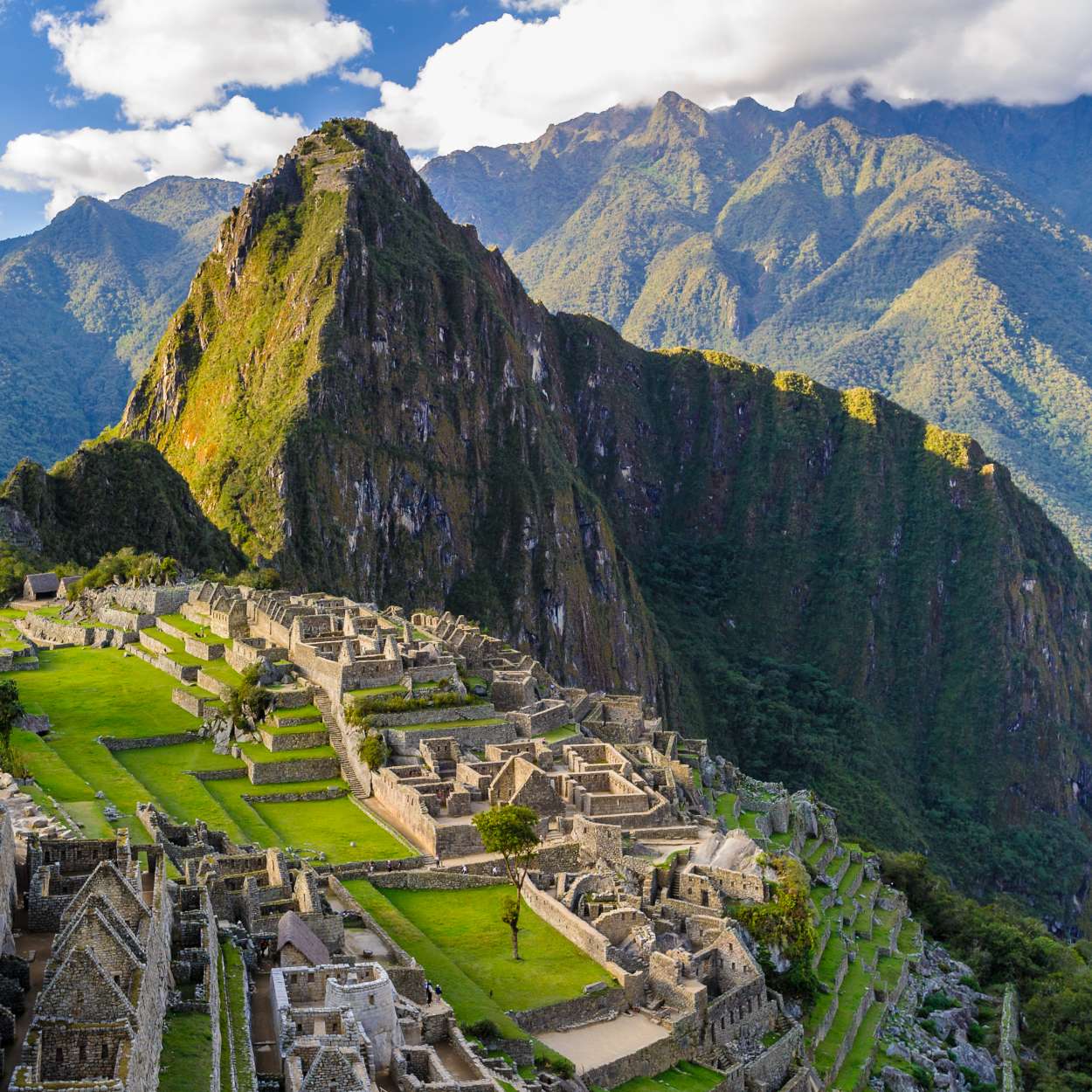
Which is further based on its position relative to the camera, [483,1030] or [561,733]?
[561,733]

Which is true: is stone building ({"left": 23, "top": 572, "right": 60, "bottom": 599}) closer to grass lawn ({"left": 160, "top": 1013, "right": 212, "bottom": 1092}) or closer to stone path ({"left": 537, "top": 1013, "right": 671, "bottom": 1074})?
stone path ({"left": 537, "top": 1013, "right": 671, "bottom": 1074})

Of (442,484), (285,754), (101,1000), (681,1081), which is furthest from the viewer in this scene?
(442,484)

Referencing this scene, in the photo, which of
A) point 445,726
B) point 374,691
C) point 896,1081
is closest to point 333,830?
point 445,726

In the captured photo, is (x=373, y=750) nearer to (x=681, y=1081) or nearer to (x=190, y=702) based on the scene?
(x=190, y=702)

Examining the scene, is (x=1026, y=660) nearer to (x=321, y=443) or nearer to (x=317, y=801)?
(x=321, y=443)

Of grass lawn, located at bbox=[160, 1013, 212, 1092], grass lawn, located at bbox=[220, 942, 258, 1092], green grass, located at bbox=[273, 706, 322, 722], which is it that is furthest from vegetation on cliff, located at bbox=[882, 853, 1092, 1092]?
grass lawn, located at bbox=[160, 1013, 212, 1092]

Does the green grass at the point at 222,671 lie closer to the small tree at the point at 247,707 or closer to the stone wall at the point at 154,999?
the small tree at the point at 247,707
